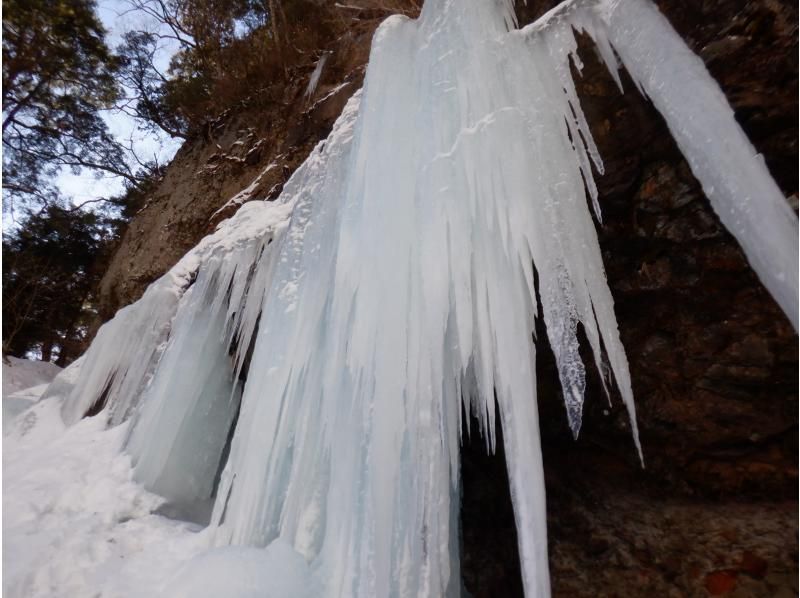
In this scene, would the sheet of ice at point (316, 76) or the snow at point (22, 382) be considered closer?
the snow at point (22, 382)

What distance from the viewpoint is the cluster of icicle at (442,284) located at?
1380 millimetres

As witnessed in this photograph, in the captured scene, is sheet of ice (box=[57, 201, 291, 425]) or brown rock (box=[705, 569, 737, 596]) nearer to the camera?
brown rock (box=[705, 569, 737, 596])

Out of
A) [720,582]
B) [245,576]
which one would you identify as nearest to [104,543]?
[245,576]

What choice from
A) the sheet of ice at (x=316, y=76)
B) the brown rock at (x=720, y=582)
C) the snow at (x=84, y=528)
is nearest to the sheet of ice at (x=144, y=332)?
the snow at (x=84, y=528)

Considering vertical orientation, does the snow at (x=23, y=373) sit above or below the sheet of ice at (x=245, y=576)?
above

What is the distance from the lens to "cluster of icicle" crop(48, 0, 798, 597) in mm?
1380

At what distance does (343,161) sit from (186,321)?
1.80 meters

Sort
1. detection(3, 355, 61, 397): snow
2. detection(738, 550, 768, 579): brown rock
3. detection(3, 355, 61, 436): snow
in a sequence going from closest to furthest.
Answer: detection(738, 550, 768, 579): brown rock, detection(3, 355, 61, 436): snow, detection(3, 355, 61, 397): snow

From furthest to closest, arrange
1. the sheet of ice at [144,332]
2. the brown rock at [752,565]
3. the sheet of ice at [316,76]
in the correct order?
1. the sheet of ice at [316,76]
2. the sheet of ice at [144,332]
3. the brown rock at [752,565]

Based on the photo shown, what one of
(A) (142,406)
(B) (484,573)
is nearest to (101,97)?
(A) (142,406)

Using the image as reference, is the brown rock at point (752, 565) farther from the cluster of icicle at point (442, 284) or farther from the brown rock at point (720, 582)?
the cluster of icicle at point (442, 284)

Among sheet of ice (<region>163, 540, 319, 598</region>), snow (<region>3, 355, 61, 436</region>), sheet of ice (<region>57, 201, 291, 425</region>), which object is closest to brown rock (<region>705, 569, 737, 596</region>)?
sheet of ice (<region>163, 540, 319, 598</region>)

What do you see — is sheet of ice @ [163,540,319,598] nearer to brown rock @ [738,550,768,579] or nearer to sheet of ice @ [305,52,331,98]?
brown rock @ [738,550,768,579]

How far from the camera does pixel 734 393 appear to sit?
72.5 inches
